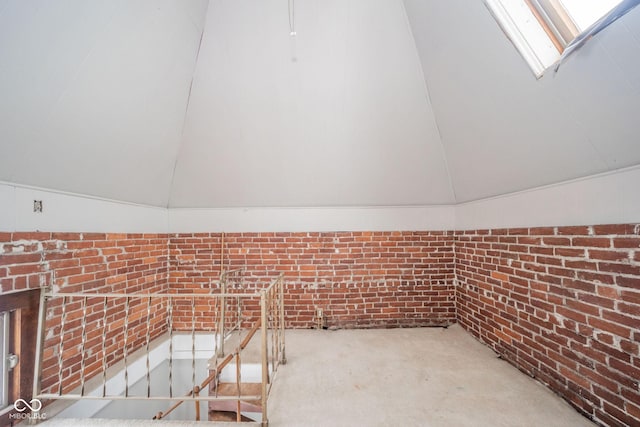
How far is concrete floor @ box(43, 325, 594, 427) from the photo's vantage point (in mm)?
2215

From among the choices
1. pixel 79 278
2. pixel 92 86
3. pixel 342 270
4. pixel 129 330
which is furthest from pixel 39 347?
pixel 342 270

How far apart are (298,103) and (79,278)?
2638mm

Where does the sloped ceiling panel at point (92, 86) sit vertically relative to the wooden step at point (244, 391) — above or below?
above

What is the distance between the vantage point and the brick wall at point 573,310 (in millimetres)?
1925

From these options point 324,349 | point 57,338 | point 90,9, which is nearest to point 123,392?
point 57,338

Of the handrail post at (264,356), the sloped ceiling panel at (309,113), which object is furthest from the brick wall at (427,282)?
the handrail post at (264,356)

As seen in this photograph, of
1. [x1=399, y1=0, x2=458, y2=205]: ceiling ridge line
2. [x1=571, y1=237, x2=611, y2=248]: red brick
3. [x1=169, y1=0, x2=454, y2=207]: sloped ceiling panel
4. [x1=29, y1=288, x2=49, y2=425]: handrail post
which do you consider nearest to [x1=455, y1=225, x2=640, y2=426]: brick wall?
[x1=571, y1=237, x2=611, y2=248]: red brick

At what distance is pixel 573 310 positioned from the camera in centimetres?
233

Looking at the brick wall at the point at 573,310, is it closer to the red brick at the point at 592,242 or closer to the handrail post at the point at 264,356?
the red brick at the point at 592,242

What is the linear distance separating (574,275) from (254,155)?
3.21 metres

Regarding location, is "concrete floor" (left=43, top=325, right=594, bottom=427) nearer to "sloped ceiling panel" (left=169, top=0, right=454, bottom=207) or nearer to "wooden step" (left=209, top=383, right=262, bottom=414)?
"wooden step" (left=209, top=383, right=262, bottom=414)

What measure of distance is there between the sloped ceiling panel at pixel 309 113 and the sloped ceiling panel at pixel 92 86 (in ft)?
1.11

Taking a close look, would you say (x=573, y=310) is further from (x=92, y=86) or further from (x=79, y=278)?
(x=79, y=278)

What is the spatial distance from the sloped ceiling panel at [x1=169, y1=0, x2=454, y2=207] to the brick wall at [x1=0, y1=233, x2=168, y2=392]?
1037 mm
